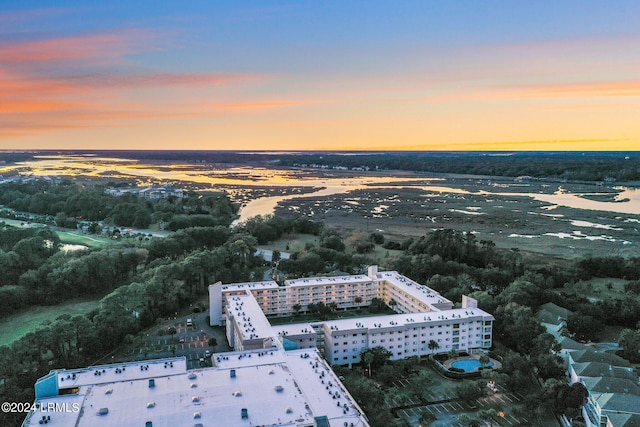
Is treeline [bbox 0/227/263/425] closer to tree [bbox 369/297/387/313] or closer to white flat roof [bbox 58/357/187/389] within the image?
white flat roof [bbox 58/357/187/389]

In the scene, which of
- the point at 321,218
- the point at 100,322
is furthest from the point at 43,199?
the point at 100,322

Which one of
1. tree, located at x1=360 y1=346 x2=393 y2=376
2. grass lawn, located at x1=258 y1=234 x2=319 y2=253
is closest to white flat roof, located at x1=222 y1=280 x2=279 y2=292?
tree, located at x1=360 y1=346 x2=393 y2=376

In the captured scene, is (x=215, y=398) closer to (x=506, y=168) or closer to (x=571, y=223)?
(x=571, y=223)

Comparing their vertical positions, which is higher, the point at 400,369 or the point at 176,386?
the point at 176,386

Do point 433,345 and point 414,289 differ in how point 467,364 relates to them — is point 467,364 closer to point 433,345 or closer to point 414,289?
point 433,345

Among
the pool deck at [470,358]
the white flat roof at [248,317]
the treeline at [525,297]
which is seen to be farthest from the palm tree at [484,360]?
the white flat roof at [248,317]

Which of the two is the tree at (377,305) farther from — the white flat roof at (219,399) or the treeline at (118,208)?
the treeline at (118,208)
